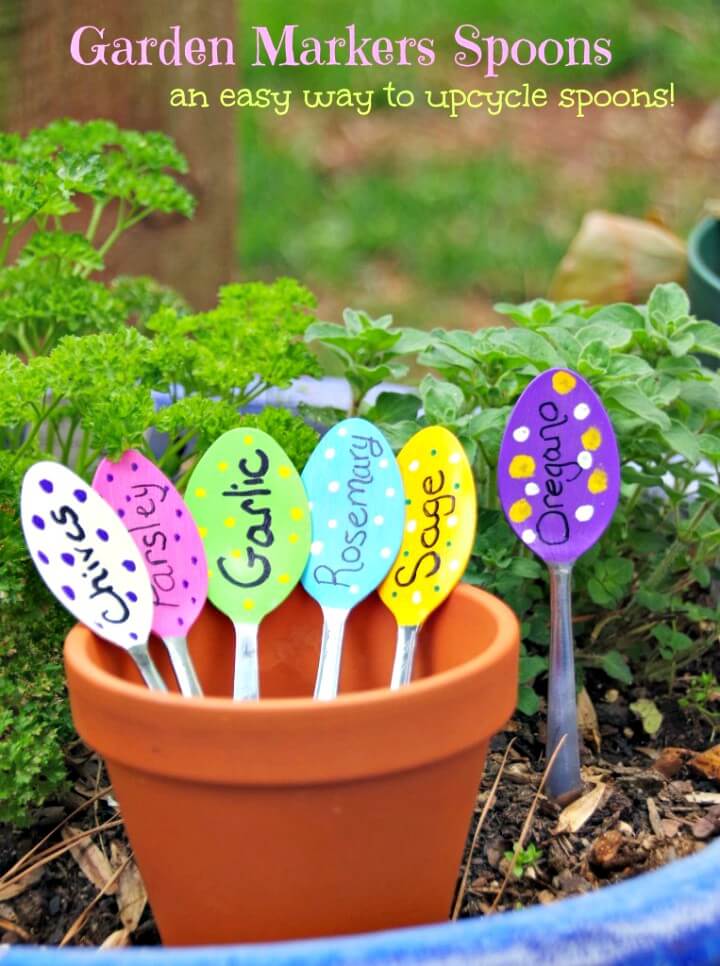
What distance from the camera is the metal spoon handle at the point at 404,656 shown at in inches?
40.7

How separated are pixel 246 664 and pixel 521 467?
308 mm

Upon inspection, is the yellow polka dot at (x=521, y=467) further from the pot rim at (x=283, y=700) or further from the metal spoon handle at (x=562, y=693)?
the pot rim at (x=283, y=700)

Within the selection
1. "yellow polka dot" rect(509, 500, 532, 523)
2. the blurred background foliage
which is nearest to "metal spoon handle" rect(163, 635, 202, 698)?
"yellow polka dot" rect(509, 500, 532, 523)

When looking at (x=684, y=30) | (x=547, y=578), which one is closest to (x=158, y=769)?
(x=547, y=578)

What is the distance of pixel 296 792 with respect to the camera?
2.63 ft

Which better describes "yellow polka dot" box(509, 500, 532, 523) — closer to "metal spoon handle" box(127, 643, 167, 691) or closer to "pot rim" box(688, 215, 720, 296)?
"metal spoon handle" box(127, 643, 167, 691)

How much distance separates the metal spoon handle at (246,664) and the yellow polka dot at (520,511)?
257 mm

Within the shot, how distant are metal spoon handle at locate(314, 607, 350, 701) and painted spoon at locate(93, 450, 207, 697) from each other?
11 cm

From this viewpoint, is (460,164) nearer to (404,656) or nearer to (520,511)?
(520,511)

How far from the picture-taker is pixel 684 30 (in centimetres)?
450

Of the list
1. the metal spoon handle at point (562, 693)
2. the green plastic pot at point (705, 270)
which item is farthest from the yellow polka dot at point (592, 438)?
the green plastic pot at point (705, 270)

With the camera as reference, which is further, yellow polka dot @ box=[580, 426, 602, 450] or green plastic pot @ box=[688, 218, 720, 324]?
green plastic pot @ box=[688, 218, 720, 324]

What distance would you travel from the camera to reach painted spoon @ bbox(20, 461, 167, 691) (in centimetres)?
96

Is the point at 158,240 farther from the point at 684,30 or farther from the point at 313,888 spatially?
the point at 684,30
